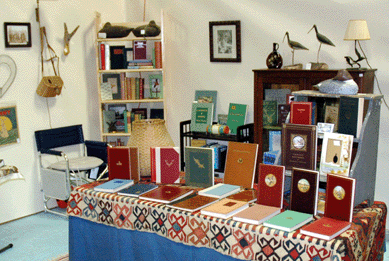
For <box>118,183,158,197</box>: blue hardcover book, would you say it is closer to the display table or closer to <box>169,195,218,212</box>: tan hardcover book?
the display table

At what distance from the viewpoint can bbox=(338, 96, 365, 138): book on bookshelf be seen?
2.62 meters

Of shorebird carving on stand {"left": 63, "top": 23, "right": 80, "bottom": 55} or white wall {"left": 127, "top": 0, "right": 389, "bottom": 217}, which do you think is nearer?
white wall {"left": 127, "top": 0, "right": 389, "bottom": 217}

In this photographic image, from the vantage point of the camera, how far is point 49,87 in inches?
197

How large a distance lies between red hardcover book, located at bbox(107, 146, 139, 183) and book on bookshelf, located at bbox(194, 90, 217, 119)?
A: 2372 mm

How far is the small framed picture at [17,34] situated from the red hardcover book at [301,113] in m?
3.46

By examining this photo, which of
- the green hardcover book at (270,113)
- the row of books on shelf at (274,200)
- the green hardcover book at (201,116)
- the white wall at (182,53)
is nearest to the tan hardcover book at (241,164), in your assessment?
the row of books on shelf at (274,200)

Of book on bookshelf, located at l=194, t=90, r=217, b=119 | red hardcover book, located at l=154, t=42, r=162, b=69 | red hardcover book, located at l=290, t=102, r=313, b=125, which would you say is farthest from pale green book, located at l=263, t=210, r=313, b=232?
red hardcover book, located at l=154, t=42, r=162, b=69

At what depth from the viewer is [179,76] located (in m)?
5.71

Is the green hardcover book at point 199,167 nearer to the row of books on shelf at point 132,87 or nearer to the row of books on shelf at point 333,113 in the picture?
the row of books on shelf at point 333,113

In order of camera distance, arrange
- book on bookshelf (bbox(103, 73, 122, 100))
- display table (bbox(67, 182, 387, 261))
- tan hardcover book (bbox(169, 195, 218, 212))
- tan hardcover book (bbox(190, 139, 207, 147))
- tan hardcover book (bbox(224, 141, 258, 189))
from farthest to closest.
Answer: book on bookshelf (bbox(103, 73, 122, 100)) → tan hardcover book (bbox(190, 139, 207, 147)) → tan hardcover book (bbox(224, 141, 258, 189)) → tan hardcover book (bbox(169, 195, 218, 212)) → display table (bbox(67, 182, 387, 261))

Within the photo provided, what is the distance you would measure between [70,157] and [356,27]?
3.69 metres

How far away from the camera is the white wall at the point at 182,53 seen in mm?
4383

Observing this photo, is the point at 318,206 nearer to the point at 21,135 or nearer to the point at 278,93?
the point at 278,93

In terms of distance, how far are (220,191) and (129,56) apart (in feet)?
10.8
